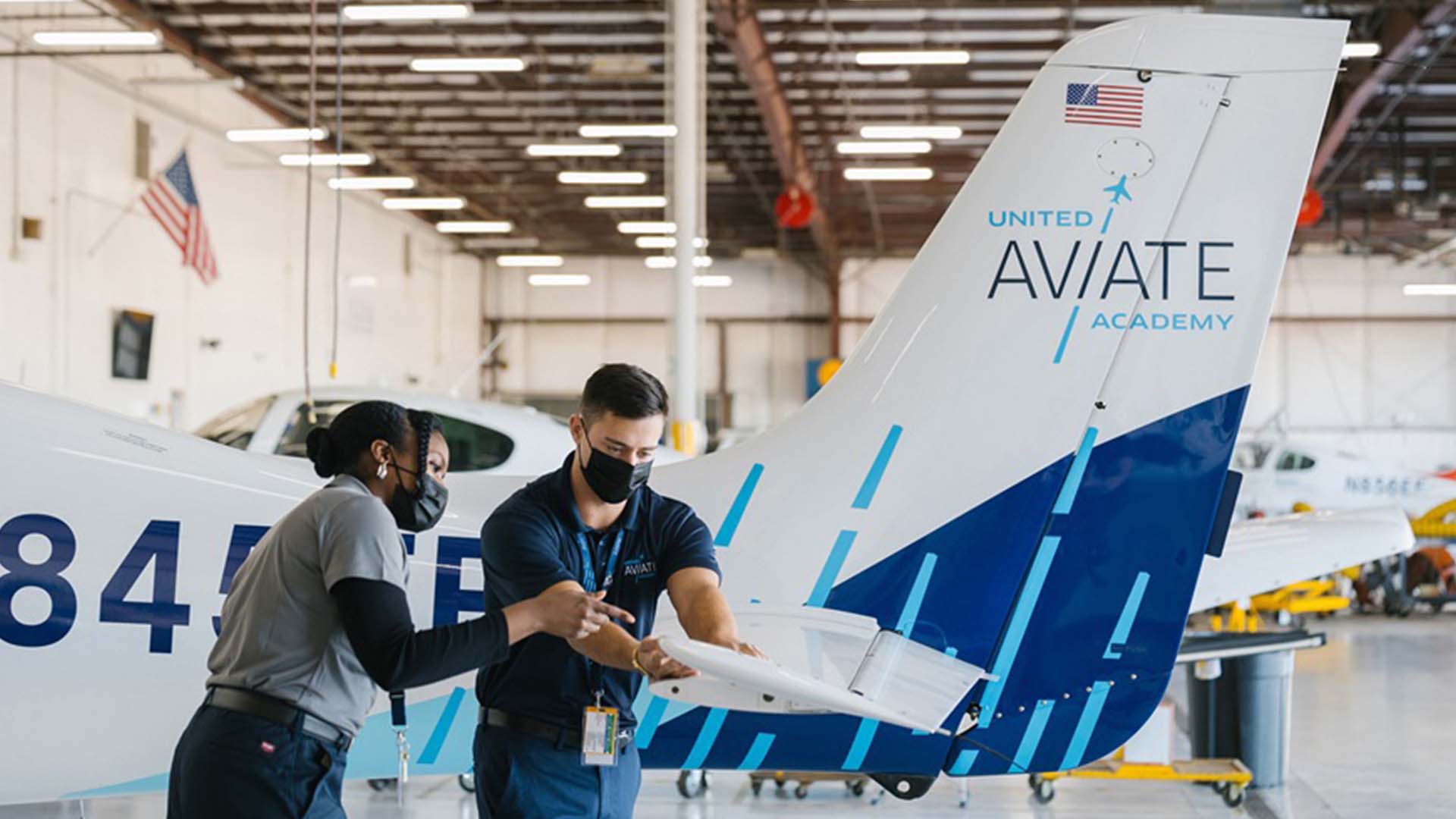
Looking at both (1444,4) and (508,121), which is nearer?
(1444,4)

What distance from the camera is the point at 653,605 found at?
2982 millimetres

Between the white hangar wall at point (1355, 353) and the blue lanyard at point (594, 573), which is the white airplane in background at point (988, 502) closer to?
the blue lanyard at point (594, 573)

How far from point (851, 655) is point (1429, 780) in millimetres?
6626

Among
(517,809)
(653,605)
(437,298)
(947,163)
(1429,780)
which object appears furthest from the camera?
(437,298)

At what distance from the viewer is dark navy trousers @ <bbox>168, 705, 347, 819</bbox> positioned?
2.62 metres

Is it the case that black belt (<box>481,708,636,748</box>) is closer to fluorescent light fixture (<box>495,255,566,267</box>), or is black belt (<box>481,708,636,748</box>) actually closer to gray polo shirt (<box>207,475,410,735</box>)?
gray polo shirt (<box>207,475,410,735</box>)

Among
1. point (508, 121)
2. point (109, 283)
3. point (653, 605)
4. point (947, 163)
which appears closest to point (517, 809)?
point (653, 605)

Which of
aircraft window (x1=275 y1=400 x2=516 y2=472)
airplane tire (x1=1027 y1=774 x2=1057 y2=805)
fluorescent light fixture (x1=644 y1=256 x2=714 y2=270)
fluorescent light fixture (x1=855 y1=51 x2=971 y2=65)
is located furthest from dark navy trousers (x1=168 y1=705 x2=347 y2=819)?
fluorescent light fixture (x1=644 y1=256 x2=714 y2=270)

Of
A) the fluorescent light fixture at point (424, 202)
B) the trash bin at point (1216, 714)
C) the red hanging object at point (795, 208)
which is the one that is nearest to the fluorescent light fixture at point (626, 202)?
the fluorescent light fixture at point (424, 202)

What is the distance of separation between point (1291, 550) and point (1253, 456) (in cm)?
1678

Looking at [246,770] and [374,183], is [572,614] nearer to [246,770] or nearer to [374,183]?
[246,770]

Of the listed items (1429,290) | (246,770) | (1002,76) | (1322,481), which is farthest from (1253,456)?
(246,770)

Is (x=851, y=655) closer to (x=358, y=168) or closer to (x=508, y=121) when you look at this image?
(x=508, y=121)

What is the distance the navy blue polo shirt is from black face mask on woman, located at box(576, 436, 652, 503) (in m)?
0.09
